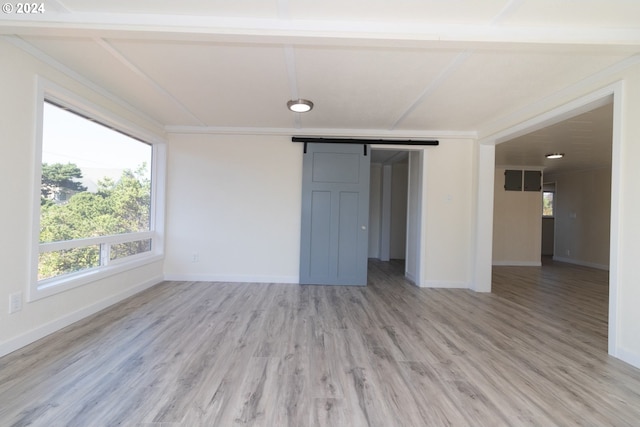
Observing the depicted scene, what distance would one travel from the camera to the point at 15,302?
2264 mm

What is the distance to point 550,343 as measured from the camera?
261 cm

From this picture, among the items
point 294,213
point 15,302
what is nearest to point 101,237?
point 15,302

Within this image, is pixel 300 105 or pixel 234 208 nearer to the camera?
pixel 300 105

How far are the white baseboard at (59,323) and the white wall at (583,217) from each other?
32.4ft

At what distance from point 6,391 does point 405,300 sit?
3772mm

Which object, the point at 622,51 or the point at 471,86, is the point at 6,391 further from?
the point at 622,51

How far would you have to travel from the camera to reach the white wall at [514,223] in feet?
23.5

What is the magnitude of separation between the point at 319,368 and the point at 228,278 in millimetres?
2909

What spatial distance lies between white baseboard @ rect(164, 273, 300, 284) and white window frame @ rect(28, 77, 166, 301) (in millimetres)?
427

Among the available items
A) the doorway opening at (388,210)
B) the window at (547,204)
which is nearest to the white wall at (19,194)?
the doorway opening at (388,210)

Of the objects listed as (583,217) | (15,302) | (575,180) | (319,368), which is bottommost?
(319,368)

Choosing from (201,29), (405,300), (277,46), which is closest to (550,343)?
(405,300)

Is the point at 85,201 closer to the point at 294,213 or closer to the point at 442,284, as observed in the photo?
the point at 294,213

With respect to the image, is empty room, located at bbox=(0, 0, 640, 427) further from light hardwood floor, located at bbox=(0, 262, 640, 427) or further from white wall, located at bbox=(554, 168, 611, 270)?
white wall, located at bbox=(554, 168, 611, 270)
